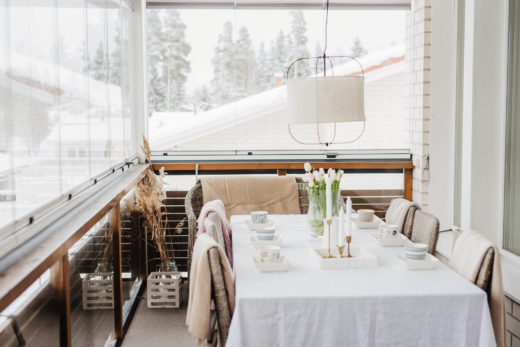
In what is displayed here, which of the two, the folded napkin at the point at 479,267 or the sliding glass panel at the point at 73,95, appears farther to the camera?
the sliding glass panel at the point at 73,95

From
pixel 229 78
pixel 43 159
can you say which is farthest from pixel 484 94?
pixel 43 159

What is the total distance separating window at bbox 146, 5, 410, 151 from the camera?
495cm

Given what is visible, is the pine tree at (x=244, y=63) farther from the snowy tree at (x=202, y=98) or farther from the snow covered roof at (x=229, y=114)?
the snowy tree at (x=202, y=98)

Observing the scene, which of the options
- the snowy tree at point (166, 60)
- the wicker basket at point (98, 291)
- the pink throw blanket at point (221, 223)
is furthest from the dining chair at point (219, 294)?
the snowy tree at point (166, 60)

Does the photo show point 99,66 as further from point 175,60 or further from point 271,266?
point 175,60

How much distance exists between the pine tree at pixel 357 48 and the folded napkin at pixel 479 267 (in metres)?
2.82

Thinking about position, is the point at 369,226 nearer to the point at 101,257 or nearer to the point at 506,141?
the point at 506,141

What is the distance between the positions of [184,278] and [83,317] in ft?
8.60

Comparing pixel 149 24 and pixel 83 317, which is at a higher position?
pixel 149 24

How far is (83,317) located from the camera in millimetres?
2377

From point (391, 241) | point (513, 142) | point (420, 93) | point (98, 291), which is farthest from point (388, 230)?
point (420, 93)

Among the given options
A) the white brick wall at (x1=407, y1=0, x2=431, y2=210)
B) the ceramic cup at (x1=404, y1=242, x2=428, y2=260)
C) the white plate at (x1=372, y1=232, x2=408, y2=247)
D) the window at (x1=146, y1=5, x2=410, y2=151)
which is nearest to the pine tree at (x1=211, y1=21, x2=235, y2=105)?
the window at (x1=146, y1=5, x2=410, y2=151)

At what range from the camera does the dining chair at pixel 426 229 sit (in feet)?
9.80

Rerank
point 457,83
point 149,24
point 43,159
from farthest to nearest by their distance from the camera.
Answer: point 149,24 < point 457,83 < point 43,159
